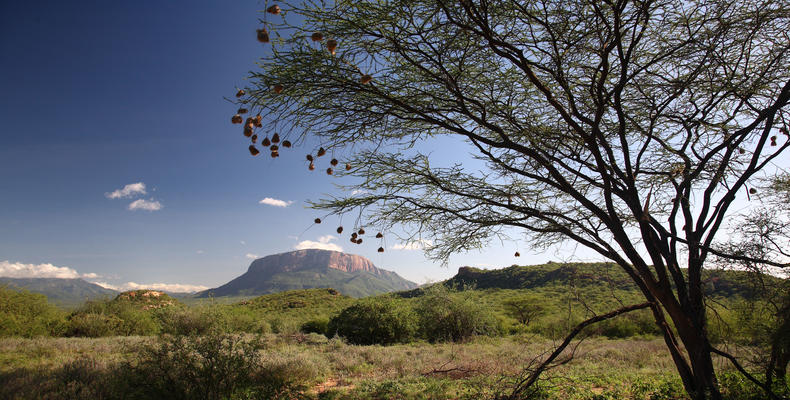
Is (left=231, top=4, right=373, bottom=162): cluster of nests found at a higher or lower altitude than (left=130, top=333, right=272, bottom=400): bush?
higher

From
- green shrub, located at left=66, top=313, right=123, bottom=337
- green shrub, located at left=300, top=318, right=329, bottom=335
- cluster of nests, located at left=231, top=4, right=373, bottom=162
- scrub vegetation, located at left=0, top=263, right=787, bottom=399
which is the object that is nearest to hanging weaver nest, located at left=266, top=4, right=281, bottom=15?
cluster of nests, located at left=231, top=4, right=373, bottom=162

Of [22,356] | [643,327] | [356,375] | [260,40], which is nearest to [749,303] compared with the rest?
[260,40]

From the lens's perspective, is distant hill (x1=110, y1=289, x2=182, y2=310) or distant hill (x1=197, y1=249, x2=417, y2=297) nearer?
distant hill (x1=110, y1=289, x2=182, y2=310)

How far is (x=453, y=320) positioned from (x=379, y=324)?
12.6 feet

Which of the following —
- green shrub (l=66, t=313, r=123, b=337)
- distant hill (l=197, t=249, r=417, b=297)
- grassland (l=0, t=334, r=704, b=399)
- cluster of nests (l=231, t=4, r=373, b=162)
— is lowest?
distant hill (l=197, t=249, r=417, b=297)

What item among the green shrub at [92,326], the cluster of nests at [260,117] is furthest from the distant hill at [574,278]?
the green shrub at [92,326]

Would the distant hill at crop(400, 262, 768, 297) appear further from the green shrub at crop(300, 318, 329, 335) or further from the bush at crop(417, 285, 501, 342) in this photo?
the green shrub at crop(300, 318, 329, 335)

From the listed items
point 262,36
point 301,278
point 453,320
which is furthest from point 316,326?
point 301,278

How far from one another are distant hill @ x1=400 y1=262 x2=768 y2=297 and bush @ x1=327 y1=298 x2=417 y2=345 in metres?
4.92

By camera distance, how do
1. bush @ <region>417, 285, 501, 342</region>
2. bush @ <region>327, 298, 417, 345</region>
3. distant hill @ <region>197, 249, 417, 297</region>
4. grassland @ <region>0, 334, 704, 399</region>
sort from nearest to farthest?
grassland @ <region>0, 334, 704, 399</region> < bush @ <region>327, 298, 417, 345</region> < bush @ <region>417, 285, 501, 342</region> < distant hill @ <region>197, 249, 417, 297</region>

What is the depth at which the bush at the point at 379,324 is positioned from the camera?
1533 centimetres

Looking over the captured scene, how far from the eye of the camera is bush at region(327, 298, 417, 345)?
1533 cm

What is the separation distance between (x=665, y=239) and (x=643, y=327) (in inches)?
717

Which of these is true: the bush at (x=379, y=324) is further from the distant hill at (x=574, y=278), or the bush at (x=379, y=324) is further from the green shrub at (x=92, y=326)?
the green shrub at (x=92, y=326)
